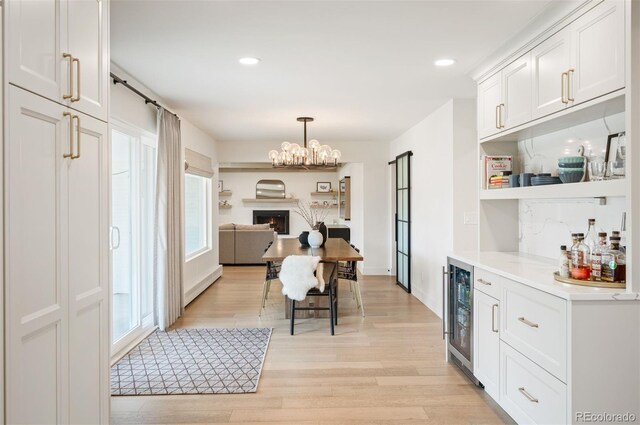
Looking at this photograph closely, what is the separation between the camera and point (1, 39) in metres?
1.37

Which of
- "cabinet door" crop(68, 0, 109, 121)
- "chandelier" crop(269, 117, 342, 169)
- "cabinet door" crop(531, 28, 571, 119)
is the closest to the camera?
"cabinet door" crop(68, 0, 109, 121)

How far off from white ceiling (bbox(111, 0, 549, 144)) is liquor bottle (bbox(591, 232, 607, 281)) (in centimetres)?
134

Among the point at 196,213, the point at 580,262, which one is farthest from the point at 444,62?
the point at 196,213

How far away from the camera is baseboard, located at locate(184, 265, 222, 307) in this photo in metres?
5.56

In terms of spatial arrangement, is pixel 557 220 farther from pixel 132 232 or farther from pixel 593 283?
pixel 132 232

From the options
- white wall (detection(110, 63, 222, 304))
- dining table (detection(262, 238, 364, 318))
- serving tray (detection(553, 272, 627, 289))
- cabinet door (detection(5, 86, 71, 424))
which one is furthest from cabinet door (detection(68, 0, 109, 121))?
dining table (detection(262, 238, 364, 318))

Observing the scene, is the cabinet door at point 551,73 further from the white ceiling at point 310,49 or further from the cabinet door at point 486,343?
the cabinet door at point 486,343

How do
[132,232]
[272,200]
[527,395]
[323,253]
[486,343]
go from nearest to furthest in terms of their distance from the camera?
[527,395] → [486,343] → [132,232] → [323,253] → [272,200]

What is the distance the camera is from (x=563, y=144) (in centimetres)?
279

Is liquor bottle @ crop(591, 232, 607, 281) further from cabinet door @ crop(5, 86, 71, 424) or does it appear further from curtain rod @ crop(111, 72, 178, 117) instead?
curtain rod @ crop(111, 72, 178, 117)

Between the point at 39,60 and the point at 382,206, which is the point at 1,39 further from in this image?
the point at 382,206

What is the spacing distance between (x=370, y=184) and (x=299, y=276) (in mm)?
3648

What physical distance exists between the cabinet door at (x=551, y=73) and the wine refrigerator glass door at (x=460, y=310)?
123 cm

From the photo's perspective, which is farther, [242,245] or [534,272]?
[242,245]
